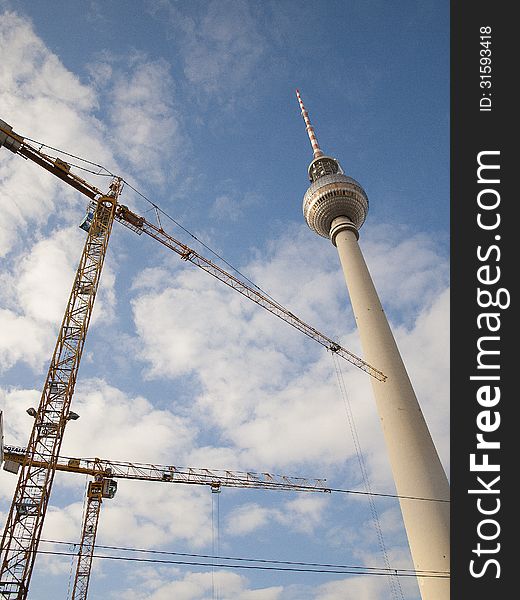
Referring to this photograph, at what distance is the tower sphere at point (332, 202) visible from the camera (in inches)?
2997

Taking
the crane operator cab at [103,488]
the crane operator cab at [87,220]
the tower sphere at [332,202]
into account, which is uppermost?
the tower sphere at [332,202]

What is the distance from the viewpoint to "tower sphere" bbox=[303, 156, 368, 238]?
76.1 metres

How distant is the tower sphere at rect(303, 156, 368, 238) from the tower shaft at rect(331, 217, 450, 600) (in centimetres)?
1041

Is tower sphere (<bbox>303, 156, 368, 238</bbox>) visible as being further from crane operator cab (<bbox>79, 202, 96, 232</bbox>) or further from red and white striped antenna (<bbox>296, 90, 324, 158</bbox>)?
crane operator cab (<bbox>79, 202, 96, 232</bbox>)

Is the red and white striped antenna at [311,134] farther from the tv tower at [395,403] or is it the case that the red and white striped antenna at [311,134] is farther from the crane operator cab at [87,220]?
the crane operator cab at [87,220]

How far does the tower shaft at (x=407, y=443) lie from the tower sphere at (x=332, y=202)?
10410 millimetres

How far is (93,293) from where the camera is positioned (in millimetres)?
46938

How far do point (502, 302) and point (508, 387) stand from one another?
199 inches

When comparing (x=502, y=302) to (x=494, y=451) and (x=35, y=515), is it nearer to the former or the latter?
(x=494, y=451)

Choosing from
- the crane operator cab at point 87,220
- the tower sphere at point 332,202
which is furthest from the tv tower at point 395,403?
the crane operator cab at point 87,220

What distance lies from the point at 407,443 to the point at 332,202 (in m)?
40.2

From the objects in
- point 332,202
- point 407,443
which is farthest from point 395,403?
point 332,202

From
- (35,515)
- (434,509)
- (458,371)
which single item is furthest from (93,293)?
(434,509)

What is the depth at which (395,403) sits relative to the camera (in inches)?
2108
